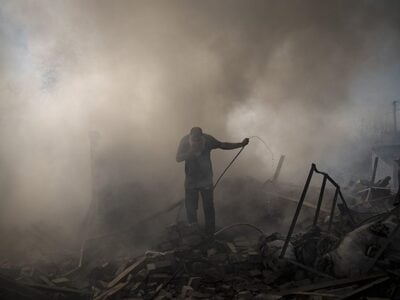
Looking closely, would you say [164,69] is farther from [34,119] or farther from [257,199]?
[257,199]

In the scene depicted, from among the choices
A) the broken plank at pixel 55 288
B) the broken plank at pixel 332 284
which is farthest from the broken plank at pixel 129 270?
the broken plank at pixel 332 284

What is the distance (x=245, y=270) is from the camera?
5.46 m

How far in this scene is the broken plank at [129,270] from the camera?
17.5ft

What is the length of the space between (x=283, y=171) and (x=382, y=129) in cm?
1590

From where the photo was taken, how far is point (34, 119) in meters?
11.4

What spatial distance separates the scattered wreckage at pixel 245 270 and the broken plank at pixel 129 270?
1cm

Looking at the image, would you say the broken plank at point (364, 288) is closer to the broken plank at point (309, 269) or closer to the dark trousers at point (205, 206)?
the broken plank at point (309, 269)

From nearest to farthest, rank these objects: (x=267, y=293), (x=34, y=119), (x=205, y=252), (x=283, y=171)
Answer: (x=267, y=293)
(x=205, y=252)
(x=34, y=119)
(x=283, y=171)

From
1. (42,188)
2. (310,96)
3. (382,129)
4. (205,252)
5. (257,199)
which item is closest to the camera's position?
(205,252)

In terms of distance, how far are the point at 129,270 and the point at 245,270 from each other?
5.64 feet

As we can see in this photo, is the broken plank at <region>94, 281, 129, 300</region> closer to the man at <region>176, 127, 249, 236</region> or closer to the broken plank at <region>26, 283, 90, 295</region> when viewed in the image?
the broken plank at <region>26, 283, 90, 295</region>

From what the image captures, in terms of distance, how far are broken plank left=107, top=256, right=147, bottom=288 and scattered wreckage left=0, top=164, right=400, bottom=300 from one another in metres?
0.01

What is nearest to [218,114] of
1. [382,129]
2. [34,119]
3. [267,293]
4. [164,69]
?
[164,69]

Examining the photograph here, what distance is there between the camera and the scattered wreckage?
4.35 metres
